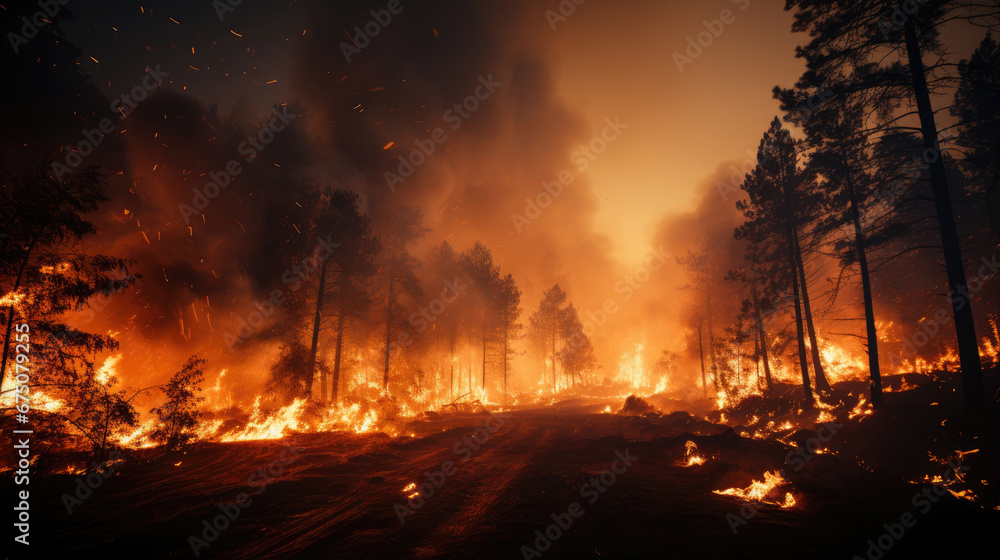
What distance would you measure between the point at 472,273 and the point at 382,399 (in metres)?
18.9

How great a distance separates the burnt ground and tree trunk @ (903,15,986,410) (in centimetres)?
124

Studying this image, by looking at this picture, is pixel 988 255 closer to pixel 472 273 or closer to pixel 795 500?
pixel 795 500

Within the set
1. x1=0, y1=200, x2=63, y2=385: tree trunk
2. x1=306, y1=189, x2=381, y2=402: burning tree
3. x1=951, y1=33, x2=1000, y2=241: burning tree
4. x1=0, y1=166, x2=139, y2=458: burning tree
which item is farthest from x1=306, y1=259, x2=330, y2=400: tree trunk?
x1=951, y1=33, x2=1000, y2=241: burning tree

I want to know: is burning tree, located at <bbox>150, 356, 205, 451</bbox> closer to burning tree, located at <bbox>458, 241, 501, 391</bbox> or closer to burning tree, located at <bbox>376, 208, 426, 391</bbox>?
burning tree, located at <bbox>376, 208, 426, 391</bbox>

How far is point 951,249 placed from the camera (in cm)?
1045

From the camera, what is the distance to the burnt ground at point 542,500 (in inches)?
220

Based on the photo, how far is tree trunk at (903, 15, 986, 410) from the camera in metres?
10.0

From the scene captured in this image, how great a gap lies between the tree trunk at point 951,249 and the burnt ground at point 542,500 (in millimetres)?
1237

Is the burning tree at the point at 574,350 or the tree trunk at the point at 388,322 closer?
the tree trunk at the point at 388,322

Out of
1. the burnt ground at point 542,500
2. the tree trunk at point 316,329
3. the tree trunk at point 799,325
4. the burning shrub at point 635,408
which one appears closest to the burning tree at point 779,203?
the tree trunk at point 799,325

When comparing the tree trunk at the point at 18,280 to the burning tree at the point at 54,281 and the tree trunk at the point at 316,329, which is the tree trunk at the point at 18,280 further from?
the tree trunk at the point at 316,329

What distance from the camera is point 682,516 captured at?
702 cm

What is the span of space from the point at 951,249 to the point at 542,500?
1478 cm

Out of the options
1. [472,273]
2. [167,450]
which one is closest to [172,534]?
[167,450]
